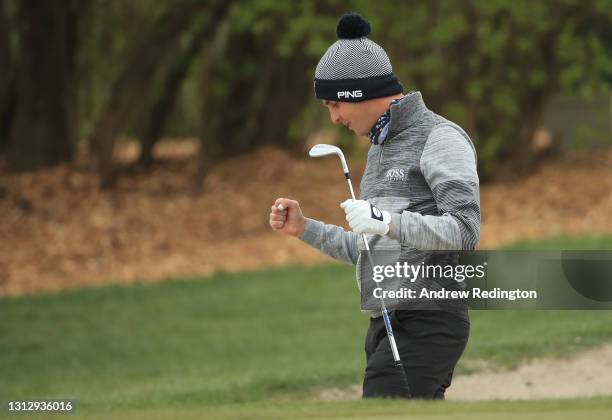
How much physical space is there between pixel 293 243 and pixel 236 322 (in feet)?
13.2

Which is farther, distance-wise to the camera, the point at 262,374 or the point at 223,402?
the point at 262,374

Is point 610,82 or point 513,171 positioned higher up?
point 610,82

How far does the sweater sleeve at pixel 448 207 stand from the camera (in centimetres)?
422

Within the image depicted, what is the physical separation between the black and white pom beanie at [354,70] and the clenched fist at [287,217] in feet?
1.41

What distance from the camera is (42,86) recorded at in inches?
794

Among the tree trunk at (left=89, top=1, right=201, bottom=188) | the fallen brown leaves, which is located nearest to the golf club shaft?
the fallen brown leaves

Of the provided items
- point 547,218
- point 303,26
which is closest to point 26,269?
point 303,26

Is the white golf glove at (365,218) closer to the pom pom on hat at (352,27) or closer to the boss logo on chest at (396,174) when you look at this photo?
the boss logo on chest at (396,174)

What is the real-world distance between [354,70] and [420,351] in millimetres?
1062

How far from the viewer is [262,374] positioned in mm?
10039

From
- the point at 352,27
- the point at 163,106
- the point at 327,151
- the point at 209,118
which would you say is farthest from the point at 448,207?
the point at 163,106

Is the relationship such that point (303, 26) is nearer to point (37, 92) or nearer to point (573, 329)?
point (37, 92)

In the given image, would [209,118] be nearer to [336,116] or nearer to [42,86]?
[42,86]

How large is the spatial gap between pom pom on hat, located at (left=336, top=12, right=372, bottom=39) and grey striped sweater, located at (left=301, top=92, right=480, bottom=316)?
0.37 m
